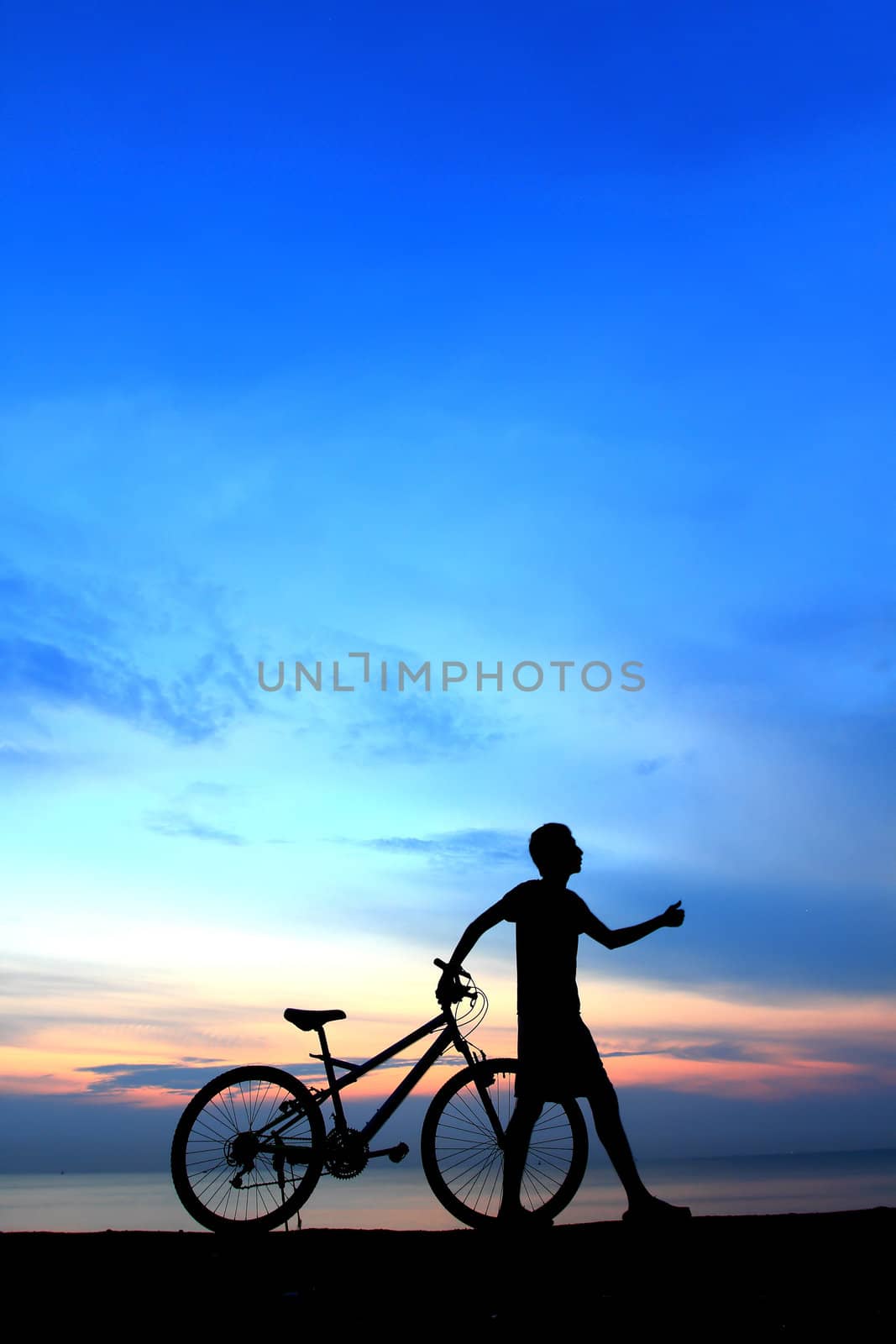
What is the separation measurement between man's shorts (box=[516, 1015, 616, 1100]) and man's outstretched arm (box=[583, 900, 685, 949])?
498 millimetres

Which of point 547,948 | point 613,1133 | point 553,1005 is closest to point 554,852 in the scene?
point 547,948

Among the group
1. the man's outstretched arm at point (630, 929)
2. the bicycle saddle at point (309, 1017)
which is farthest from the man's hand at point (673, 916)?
the bicycle saddle at point (309, 1017)

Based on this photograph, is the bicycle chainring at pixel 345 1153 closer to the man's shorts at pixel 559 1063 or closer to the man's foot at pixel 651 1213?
the man's shorts at pixel 559 1063

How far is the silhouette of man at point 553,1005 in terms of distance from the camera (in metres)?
6.25

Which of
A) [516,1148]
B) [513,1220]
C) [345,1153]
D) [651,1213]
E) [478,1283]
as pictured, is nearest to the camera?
[478,1283]

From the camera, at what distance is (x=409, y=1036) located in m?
7.26

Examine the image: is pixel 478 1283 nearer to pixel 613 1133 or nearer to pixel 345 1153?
pixel 613 1133

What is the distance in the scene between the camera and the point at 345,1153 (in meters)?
7.13

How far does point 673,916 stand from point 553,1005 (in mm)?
884

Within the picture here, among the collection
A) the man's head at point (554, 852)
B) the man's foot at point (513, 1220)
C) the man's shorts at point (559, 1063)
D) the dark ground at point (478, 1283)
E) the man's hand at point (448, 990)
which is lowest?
the dark ground at point (478, 1283)

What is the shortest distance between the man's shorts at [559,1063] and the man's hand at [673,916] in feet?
2.66

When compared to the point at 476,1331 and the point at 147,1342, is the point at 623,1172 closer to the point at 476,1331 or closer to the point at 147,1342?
the point at 476,1331

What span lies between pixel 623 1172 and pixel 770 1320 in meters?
1.73

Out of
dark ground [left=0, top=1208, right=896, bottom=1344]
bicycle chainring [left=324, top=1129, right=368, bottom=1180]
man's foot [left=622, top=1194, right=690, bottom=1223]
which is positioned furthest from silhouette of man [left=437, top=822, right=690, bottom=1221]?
bicycle chainring [left=324, top=1129, right=368, bottom=1180]
